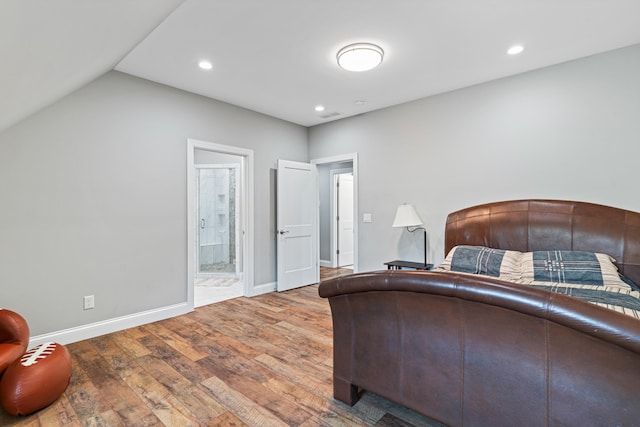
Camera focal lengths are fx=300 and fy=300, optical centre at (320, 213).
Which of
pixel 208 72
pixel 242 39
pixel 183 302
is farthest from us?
pixel 183 302

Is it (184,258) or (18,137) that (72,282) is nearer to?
(184,258)

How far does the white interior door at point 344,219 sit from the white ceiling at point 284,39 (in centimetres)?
330

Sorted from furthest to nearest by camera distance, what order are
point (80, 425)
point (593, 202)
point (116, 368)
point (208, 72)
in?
point (208, 72), point (593, 202), point (116, 368), point (80, 425)

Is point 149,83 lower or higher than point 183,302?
higher

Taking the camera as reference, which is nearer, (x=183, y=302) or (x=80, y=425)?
(x=80, y=425)

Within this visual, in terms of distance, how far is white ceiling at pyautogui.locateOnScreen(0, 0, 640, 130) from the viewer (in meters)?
1.73

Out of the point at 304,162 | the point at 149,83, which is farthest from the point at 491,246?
the point at 149,83

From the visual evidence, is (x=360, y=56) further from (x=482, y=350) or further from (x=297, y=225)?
(x=297, y=225)

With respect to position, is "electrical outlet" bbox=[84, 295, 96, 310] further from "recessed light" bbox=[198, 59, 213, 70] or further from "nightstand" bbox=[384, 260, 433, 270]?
"nightstand" bbox=[384, 260, 433, 270]

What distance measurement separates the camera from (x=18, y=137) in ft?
8.58

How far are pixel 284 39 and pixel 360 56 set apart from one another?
689mm

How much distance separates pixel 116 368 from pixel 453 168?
13.1 feet

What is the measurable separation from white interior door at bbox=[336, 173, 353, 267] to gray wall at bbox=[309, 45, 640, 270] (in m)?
1.87

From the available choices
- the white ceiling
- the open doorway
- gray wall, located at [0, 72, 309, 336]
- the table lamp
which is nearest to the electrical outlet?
gray wall, located at [0, 72, 309, 336]
